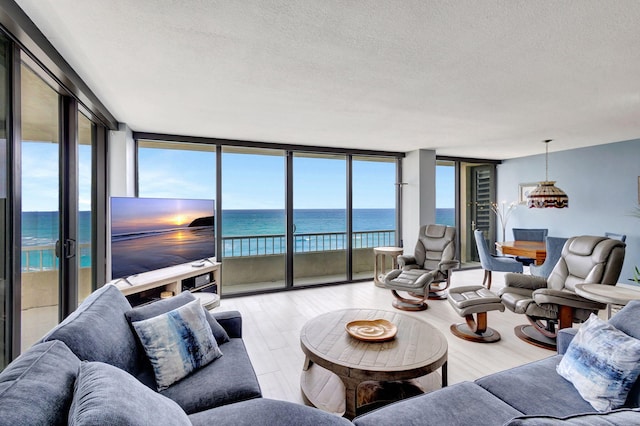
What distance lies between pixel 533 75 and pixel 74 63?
11.5 feet

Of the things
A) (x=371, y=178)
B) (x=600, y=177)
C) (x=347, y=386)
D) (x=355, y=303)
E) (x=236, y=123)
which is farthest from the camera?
(x=371, y=178)

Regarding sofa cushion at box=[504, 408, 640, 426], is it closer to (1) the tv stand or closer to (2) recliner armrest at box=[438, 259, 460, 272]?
(1) the tv stand

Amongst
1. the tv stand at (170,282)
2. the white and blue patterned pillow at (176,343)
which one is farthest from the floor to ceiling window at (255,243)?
the white and blue patterned pillow at (176,343)

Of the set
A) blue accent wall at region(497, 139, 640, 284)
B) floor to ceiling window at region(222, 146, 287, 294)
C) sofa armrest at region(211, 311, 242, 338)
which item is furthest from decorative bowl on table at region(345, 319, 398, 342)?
blue accent wall at region(497, 139, 640, 284)

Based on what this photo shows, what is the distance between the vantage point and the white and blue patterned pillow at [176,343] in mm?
1666

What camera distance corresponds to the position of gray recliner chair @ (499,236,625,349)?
2.91 meters

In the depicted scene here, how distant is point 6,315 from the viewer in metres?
1.74

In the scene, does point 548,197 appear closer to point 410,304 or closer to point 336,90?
point 410,304

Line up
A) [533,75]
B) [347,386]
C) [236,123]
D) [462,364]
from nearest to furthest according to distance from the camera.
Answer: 1. [347,386]
2. [533,75]
3. [462,364]
4. [236,123]

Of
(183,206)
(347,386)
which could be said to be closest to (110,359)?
(347,386)

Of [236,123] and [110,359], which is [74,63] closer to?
[236,123]

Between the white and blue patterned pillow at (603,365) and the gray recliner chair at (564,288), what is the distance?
1.39m

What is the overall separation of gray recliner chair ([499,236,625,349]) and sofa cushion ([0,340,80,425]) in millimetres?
3476

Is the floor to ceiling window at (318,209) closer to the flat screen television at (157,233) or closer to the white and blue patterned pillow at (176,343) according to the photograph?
the flat screen television at (157,233)
